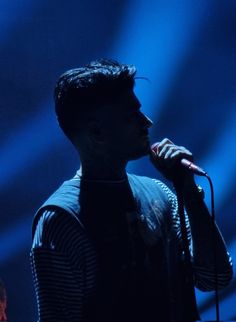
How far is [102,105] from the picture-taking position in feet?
4.48

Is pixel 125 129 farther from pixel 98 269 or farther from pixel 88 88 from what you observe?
pixel 98 269

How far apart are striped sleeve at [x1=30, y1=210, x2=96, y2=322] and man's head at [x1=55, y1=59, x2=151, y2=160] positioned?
21cm

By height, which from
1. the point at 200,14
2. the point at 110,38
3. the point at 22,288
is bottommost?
the point at 22,288

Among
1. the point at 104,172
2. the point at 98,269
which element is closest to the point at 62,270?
the point at 98,269

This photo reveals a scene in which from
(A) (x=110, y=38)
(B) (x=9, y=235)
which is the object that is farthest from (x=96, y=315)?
(A) (x=110, y=38)

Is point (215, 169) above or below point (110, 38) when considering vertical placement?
below

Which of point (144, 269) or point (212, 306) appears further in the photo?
point (212, 306)

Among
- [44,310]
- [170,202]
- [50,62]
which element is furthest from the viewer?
[50,62]

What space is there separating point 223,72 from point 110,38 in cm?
40

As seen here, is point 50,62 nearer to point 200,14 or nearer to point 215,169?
point 200,14

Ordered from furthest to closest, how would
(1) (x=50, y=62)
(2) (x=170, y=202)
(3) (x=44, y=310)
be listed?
(1) (x=50, y=62)
(2) (x=170, y=202)
(3) (x=44, y=310)

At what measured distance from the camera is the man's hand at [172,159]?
1.26 meters

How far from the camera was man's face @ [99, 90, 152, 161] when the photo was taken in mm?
1332

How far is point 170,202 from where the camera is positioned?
1.41 metres
